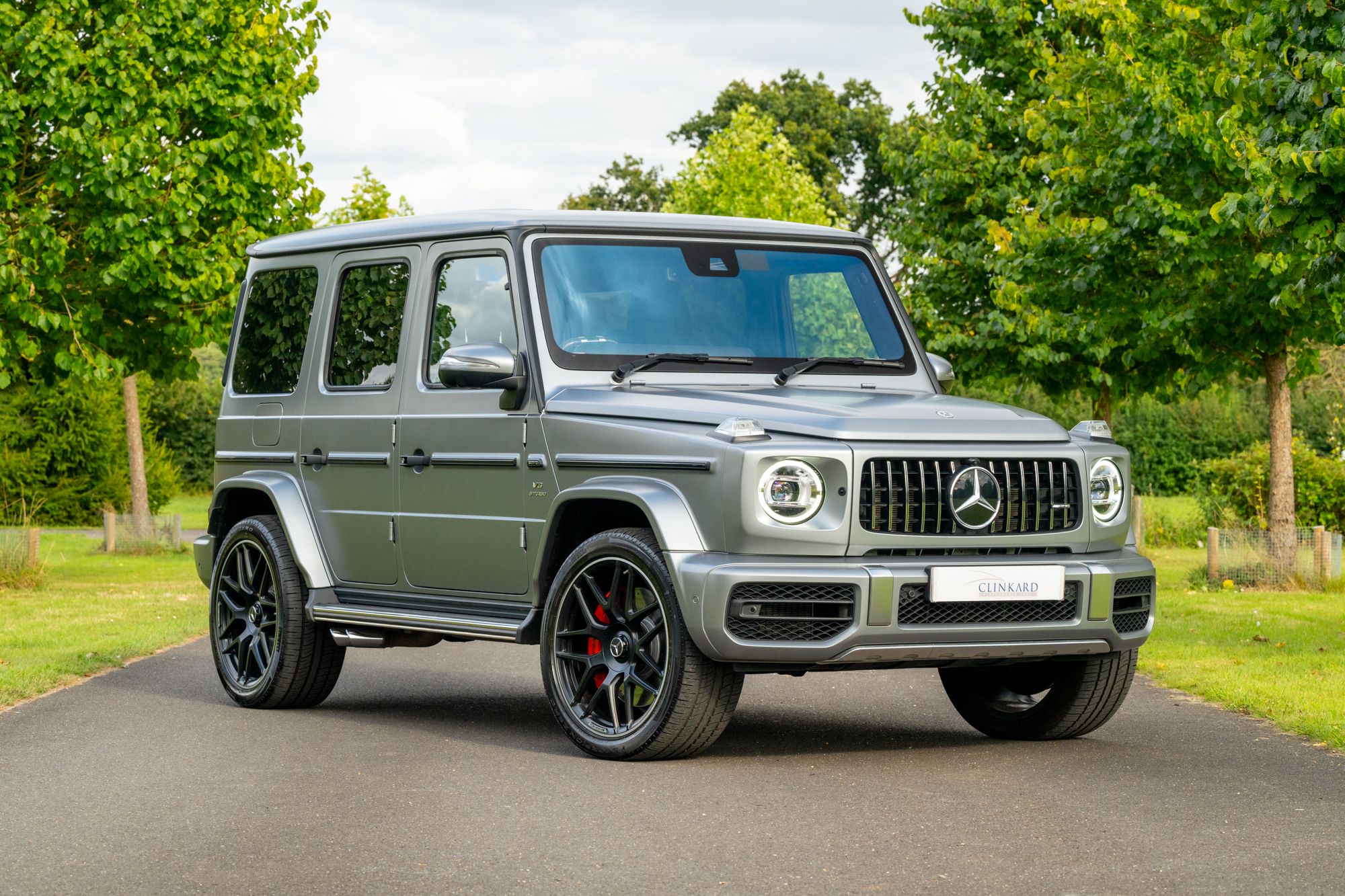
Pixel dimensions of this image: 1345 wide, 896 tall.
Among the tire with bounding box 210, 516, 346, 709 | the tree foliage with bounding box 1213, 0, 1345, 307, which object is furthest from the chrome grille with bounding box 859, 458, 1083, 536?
the tire with bounding box 210, 516, 346, 709

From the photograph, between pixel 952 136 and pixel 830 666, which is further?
pixel 952 136

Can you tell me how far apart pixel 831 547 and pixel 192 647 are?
24.8 feet

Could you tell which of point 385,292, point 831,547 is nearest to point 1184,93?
point 385,292

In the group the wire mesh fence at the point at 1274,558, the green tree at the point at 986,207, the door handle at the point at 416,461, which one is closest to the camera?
the door handle at the point at 416,461

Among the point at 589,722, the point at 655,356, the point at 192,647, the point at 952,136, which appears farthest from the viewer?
the point at 952,136

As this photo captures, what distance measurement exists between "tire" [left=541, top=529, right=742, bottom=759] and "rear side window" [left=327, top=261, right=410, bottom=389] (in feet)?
6.21

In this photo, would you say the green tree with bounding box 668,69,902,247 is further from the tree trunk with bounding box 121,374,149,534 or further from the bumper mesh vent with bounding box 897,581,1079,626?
the bumper mesh vent with bounding box 897,581,1079,626

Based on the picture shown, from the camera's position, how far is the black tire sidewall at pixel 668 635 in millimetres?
7500

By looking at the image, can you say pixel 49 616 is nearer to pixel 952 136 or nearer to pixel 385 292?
pixel 385 292

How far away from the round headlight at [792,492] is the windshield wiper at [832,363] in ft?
3.92

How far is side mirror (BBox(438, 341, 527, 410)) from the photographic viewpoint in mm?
8227

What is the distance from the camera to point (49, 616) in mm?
16547

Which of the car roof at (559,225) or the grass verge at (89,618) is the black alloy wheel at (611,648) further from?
the grass verge at (89,618)

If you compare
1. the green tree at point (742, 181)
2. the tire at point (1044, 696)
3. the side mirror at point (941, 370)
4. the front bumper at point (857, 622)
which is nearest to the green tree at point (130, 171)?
the side mirror at point (941, 370)
